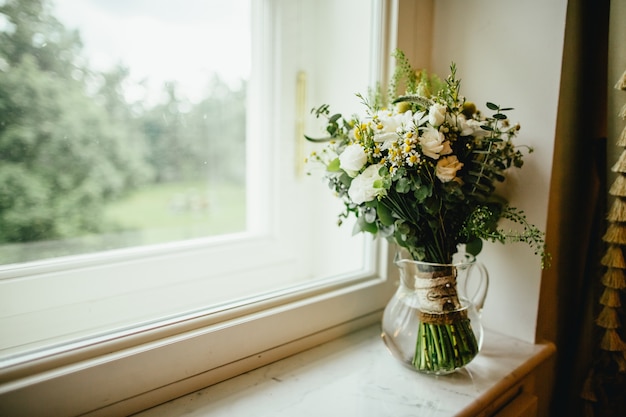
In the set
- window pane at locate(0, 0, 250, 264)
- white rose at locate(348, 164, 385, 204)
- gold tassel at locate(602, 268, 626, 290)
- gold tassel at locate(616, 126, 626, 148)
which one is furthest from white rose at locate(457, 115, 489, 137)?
window pane at locate(0, 0, 250, 264)

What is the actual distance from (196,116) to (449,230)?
0.76 metres

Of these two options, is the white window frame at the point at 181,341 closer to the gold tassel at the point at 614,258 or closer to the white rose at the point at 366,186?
the white rose at the point at 366,186

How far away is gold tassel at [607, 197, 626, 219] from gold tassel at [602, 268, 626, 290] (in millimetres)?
110

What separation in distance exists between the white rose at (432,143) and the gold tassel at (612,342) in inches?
22.2

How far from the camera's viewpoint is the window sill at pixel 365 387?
0.67 metres

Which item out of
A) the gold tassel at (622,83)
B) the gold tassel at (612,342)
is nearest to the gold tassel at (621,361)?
the gold tassel at (612,342)

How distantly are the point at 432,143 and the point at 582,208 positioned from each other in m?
0.57

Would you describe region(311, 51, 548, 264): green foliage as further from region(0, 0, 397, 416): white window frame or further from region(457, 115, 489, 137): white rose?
region(0, 0, 397, 416): white window frame

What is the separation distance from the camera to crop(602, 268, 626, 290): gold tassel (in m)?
0.80

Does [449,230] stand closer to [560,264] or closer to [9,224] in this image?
[560,264]

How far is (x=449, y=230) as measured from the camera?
75 cm

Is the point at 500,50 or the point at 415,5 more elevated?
the point at 415,5

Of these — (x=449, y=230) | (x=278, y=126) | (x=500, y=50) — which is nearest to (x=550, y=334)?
(x=449, y=230)

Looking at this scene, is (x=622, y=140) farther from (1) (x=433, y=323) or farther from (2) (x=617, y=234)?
(1) (x=433, y=323)
